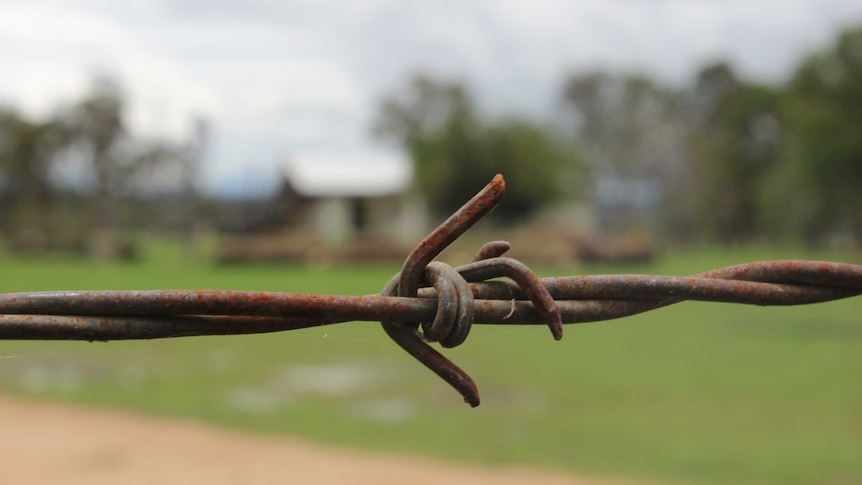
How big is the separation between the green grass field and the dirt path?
0.21 meters

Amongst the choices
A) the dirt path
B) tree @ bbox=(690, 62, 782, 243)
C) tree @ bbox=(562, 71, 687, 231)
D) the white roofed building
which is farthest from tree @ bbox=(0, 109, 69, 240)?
Answer: tree @ bbox=(690, 62, 782, 243)

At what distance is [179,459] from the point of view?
5.28m

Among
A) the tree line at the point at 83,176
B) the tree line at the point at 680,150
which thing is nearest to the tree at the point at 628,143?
the tree line at the point at 680,150

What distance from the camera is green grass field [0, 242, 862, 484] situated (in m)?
4.89

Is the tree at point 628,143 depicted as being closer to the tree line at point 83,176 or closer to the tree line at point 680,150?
the tree line at point 680,150

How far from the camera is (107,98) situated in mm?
24812

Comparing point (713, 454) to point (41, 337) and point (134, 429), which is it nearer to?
point (134, 429)

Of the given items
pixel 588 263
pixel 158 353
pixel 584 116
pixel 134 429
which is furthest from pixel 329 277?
pixel 584 116

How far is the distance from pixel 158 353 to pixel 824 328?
25.2 ft

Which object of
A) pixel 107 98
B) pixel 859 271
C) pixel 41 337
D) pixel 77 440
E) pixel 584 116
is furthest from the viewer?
pixel 584 116

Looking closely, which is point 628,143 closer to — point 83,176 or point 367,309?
Result: point 83,176

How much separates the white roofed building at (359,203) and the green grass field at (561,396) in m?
12.0

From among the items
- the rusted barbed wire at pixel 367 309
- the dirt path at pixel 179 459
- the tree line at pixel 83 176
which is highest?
the rusted barbed wire at pixel 367 309

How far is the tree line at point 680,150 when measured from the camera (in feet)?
65.8
